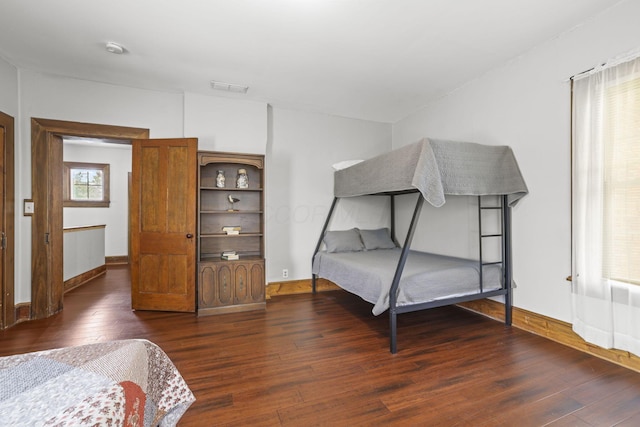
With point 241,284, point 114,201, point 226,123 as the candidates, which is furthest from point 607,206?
point 114,201

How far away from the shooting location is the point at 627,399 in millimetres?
1763

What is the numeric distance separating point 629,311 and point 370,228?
299 cm

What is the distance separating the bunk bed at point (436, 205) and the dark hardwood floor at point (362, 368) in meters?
0.34

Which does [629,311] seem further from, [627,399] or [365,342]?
[365,342]

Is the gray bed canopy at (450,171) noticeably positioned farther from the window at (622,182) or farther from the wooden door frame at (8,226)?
the wooden door frame at (8,226)

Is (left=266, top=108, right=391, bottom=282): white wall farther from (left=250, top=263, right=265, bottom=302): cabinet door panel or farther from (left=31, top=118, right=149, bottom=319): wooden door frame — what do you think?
(left=31, top=118, right=149, bottom=319): wooden door frame

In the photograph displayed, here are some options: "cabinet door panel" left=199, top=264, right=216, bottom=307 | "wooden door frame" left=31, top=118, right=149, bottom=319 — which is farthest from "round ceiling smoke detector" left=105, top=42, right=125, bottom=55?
"cabinet door panel" left=199, top=264, right=216, bottom=307

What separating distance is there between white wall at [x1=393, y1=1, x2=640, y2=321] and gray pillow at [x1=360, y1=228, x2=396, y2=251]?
1.73 m

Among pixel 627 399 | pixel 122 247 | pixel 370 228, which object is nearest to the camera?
pixel 627 399

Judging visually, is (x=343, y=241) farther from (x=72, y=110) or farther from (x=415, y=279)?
(x=72, y=110)

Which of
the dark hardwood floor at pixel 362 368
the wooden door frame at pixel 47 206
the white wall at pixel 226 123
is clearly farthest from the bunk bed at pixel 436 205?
the wooden door frame at pixel 47 206

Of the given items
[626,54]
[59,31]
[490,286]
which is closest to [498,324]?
[490,286]

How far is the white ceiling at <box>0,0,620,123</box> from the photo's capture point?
84.2 inches

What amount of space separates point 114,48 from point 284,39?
5.07 feet
